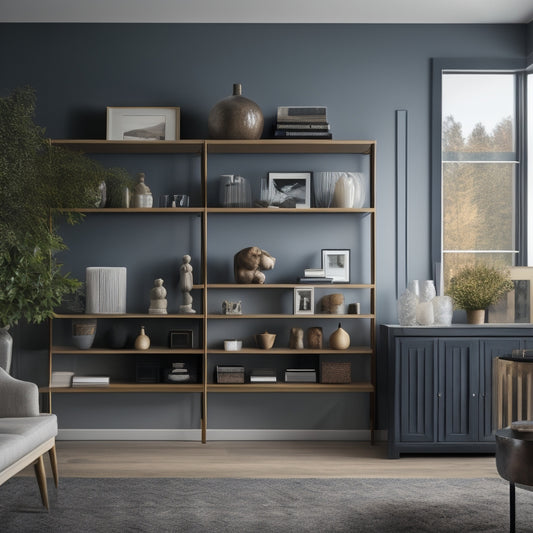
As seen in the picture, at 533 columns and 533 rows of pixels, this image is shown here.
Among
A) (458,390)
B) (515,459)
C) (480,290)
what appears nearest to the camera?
(515,459)

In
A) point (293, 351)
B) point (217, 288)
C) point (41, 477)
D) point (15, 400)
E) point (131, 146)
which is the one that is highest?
point (131, 146)

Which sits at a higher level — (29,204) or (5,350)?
(29,204)

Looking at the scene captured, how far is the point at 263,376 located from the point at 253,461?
0.66 meters

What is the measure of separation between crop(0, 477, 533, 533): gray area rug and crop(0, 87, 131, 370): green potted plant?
95 centimetres

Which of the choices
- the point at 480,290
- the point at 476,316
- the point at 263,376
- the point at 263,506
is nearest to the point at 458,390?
the point at 476,316

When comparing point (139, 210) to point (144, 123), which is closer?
point (139, 210)

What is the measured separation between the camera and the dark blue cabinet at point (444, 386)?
450cm

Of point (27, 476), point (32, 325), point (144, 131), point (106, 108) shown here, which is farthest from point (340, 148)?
point (27, 476)

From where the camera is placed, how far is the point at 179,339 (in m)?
4.90

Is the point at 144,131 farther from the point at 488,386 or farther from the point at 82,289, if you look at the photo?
the point at 488,386

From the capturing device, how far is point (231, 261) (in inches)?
200

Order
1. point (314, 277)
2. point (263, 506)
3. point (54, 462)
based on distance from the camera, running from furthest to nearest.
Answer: point (314, 277) → point (54, 462) → point (263, 506)

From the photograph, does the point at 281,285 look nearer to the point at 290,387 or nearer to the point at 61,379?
the point at 290,387

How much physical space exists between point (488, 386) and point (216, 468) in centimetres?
182
